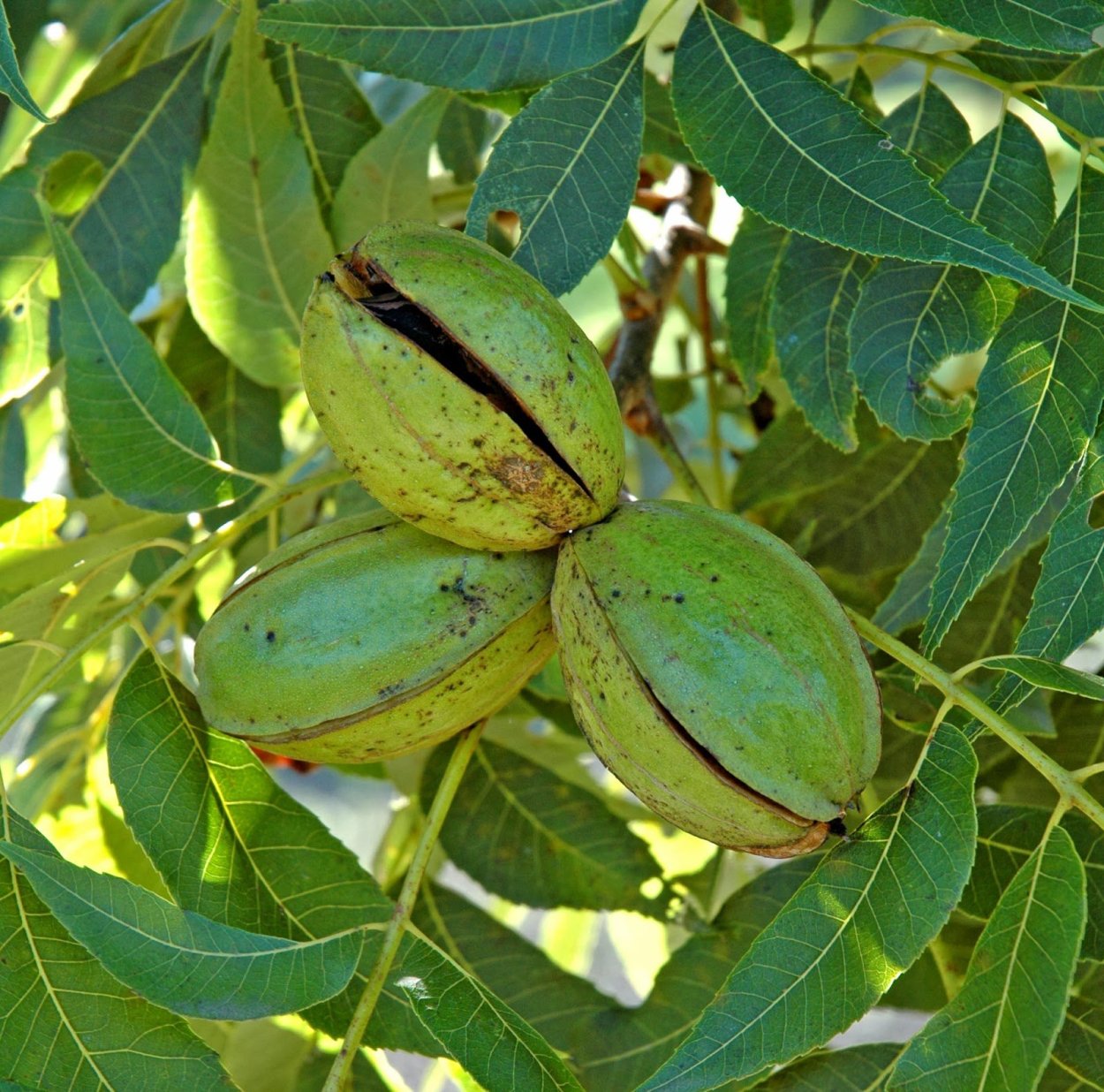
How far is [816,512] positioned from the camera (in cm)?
210

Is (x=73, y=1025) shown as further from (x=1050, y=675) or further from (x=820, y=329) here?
(x=820, y=329)

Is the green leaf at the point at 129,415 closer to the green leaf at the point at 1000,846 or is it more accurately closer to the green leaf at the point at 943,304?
the green leaf at the point at 943,304

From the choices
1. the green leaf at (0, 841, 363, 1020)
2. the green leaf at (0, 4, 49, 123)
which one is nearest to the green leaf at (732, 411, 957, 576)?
the green leaf at (0, 841, 363, 1020)

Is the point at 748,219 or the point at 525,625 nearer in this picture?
the point at 525,625

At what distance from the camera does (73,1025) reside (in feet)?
3.82

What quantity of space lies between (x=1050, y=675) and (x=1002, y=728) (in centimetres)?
7

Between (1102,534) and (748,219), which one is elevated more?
(748,219)

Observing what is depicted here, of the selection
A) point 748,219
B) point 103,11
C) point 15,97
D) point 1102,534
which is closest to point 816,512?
point 748,219

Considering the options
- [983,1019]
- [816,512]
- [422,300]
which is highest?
[422,300]

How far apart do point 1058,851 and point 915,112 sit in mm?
855

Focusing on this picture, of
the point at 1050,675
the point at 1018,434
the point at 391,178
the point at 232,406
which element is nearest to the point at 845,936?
the point at 1050,675

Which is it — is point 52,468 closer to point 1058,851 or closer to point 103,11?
point 103,11

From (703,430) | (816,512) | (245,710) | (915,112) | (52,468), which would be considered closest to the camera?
(245,710)

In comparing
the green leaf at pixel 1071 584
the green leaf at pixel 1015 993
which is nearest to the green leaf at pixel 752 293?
the green leaf at pixel 1071 584
